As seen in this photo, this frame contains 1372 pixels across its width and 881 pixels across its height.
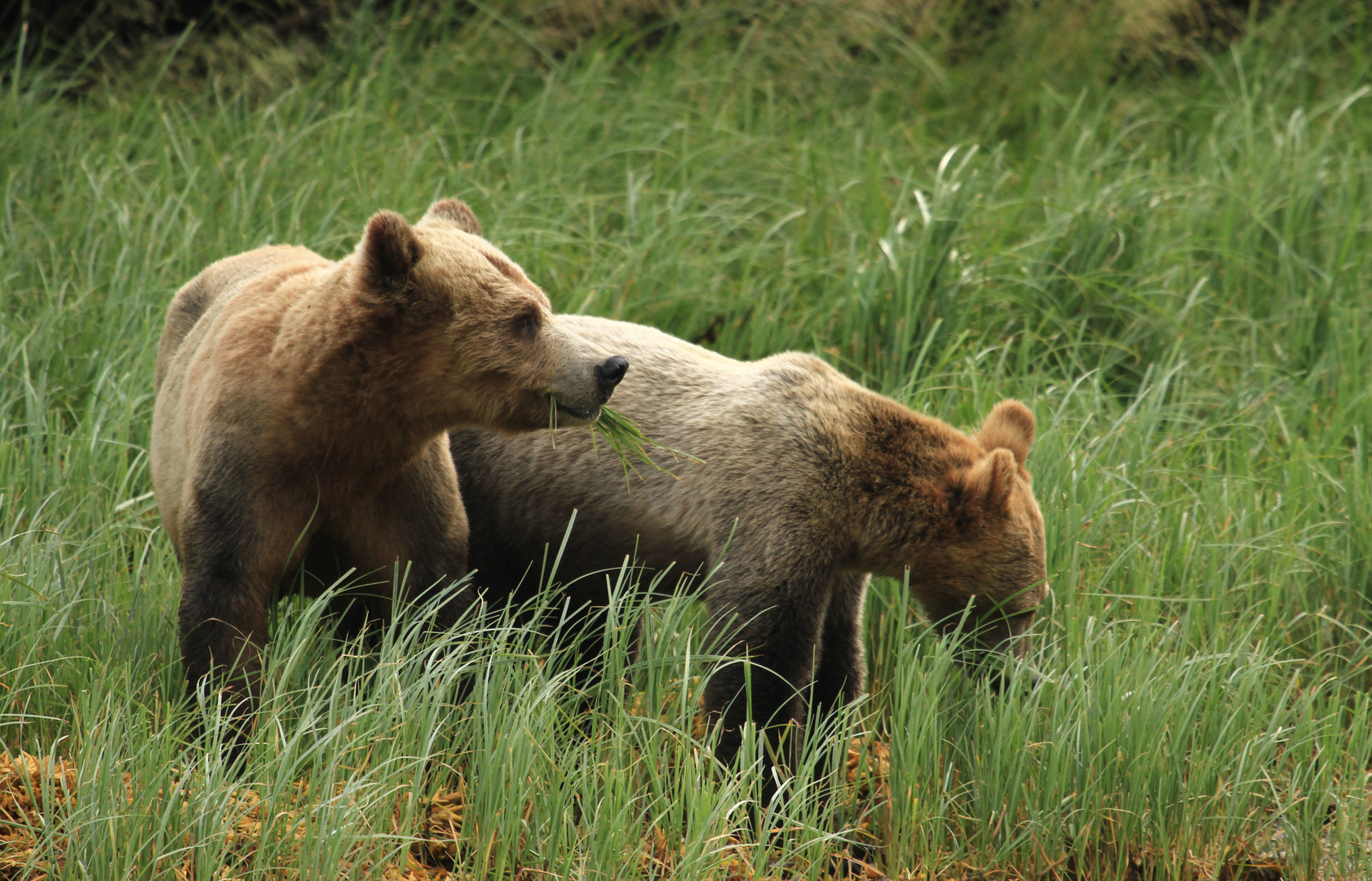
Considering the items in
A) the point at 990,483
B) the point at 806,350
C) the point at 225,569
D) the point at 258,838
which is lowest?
the point at 258,838

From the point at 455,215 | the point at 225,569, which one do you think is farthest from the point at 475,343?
the point at 225,569

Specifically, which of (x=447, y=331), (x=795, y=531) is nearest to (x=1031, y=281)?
(x=795, y=531)

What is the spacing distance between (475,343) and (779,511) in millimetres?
1131

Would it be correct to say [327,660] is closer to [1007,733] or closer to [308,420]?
[308,420]

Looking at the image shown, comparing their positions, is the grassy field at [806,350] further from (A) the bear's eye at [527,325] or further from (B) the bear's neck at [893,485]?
(A) the bear's eye at [527,325]

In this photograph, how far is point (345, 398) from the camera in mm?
3578

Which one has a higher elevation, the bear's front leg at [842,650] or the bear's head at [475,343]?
the bear's head at [475,343]

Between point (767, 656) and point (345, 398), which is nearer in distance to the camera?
point (345, 398)

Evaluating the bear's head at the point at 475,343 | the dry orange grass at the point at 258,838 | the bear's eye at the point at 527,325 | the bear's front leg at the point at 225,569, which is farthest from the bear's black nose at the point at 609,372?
the dry orange grass at the point at 258,838

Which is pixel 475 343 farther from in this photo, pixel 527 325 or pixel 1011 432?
pixel 1011 432

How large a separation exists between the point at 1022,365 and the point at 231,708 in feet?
13.2

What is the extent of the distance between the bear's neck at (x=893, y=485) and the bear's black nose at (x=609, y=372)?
99cm

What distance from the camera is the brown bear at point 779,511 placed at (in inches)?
160

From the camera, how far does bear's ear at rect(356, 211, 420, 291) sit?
3.40 meters
